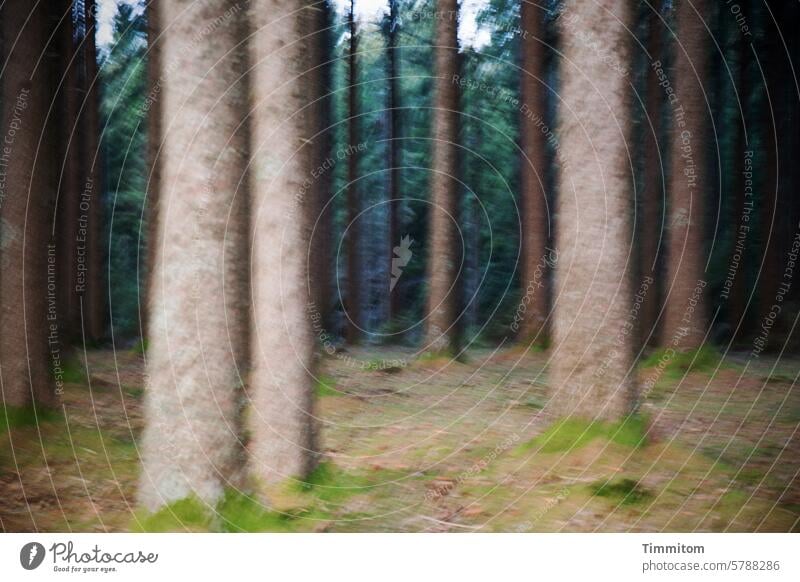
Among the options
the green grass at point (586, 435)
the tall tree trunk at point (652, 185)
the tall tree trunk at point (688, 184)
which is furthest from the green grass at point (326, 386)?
the tall tree trunk at point (688, 184)

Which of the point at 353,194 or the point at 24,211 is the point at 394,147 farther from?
the point at 24,211

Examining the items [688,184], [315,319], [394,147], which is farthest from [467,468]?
[394,147]

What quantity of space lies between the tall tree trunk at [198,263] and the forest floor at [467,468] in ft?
0.64

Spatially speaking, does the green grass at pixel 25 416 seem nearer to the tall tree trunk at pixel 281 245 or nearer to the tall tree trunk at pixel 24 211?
the tall tree trunk at pixel 24 211

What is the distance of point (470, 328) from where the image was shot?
6145 mm

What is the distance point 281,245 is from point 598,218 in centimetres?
220

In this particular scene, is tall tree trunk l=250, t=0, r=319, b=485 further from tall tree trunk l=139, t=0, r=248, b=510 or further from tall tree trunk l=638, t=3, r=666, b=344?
tall tree trunk l=638, t=3, r=666, b=344

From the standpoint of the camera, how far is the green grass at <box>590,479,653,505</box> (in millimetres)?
4090

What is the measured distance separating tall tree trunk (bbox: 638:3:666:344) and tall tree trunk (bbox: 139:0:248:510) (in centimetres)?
288

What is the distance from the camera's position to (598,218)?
4445 mm

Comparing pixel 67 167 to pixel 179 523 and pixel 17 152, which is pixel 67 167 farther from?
pixel 179 523

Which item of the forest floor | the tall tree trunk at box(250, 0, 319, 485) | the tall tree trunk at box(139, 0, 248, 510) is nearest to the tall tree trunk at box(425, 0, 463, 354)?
the forest floor
